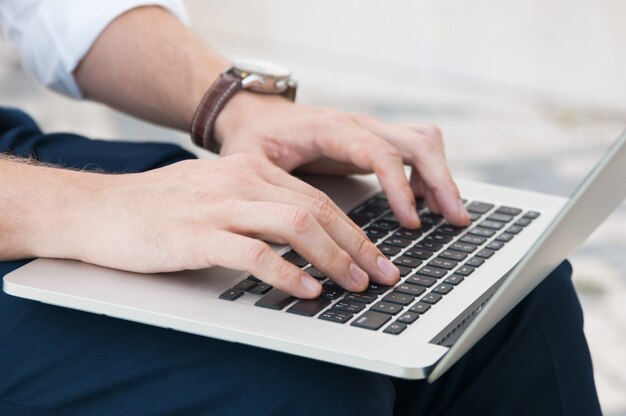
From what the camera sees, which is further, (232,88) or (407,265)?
(232,88)

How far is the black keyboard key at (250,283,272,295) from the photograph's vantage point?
0.84 metres

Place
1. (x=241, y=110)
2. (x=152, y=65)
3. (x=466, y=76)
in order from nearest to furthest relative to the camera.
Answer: (x=241, y=110)
(x=152, y=65)
(x=466, y=76)

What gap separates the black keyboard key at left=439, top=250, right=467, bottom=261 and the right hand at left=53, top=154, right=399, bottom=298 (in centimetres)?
11

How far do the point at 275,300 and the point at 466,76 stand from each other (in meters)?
3.16

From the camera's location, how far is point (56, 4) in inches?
54.9

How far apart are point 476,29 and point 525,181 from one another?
1.24 m

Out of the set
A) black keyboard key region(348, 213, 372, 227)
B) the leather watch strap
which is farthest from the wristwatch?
black keyboard key region(348, 213, 372, 227)

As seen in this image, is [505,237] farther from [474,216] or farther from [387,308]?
[387,308]

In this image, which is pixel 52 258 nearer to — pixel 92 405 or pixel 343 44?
pixel 92 405

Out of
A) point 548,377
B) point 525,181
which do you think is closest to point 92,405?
point 548,377

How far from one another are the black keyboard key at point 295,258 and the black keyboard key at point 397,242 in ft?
0.39

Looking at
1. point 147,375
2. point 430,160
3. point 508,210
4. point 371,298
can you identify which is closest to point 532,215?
point 508,210

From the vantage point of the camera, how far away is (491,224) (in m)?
1.09

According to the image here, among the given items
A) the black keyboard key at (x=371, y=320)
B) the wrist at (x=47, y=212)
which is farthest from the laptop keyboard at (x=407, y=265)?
the wrist at (x=47, y=212)
